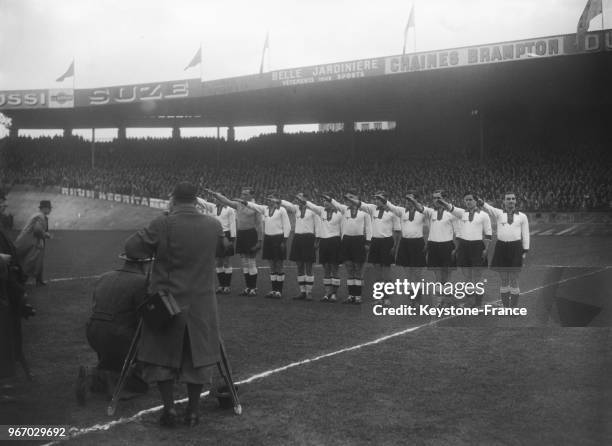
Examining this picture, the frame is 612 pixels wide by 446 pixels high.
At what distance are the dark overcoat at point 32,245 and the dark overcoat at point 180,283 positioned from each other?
7.20 meters

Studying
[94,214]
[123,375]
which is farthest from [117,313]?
[94,214]

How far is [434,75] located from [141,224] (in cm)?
1294

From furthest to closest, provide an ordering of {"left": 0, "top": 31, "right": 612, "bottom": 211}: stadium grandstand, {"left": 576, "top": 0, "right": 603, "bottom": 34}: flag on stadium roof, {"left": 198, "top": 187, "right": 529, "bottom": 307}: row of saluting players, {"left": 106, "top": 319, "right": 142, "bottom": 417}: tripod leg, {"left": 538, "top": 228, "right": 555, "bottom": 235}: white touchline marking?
{"left": 0, "top": 31, "right": 612, "bottom": 211}: stadium grandstand, {"left": 538, "top": 228, "right": 555, "bottom": 235}: white touchline marking, {"left": 576, "top": 0, "right": 603, "bottom": 34}: flag on stadium roof, {"left": 198, "top": 187, "right": 529, "bottom": 307}: row of saluting players, {"left": 106, "top": 319, "right": 142, "bottom": 417}: tripod leg

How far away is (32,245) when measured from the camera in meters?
11.0

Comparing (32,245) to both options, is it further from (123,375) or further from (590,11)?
(590,11)

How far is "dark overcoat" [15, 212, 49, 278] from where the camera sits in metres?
10.9

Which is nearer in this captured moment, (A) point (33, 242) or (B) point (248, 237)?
(A) point (33, 242)

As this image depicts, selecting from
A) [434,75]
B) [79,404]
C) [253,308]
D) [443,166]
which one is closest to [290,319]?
[253,308]

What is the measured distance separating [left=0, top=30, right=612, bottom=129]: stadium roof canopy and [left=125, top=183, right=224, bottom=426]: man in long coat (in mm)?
20092

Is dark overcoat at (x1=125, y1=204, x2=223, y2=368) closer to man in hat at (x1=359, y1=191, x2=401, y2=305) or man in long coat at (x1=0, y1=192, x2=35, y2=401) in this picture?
man in long coat at (x1=0, y1=192, x2=35, y2=401)

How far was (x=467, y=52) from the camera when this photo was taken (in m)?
23.4

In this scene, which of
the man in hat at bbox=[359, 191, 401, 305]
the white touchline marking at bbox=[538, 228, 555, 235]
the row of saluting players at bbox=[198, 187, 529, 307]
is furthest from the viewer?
the white touchline marking at bbox=[538, 228, 555, 235]

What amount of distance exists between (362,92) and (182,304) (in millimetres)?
27053

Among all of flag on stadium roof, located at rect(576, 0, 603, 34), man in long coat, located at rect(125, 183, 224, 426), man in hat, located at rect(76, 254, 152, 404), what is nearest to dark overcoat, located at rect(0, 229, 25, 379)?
man in hat, located at rect(76, 254, 152, 404)
